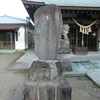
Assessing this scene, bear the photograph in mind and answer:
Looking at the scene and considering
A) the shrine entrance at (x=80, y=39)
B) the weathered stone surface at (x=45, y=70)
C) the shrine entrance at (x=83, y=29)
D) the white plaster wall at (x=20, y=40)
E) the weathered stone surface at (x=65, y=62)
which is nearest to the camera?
the weathered stone surface at (x=45, y=70)

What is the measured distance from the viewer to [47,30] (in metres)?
3.48

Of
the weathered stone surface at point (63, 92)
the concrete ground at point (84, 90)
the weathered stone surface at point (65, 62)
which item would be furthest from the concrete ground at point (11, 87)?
the weathered stone surface at point (65, 62)

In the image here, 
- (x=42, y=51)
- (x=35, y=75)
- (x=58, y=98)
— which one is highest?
(x=42, y=51)

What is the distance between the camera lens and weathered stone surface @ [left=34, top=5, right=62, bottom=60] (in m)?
3.45

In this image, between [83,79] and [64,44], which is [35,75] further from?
[64,44]

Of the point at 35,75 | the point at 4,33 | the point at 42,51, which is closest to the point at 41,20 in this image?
the point at 42,51

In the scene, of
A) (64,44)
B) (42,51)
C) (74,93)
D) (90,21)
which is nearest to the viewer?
(42,51)

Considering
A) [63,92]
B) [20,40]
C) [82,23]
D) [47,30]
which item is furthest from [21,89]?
[20,40]

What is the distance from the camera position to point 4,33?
18.8 metres

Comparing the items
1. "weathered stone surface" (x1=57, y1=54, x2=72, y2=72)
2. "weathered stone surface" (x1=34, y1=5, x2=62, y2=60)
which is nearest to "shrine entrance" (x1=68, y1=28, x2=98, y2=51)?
"weathered stone surface" (x1=57, y1=54, x2=72, y2=72)

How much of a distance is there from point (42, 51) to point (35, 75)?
0.52m

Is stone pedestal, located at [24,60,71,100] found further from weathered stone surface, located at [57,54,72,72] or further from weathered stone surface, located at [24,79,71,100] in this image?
weathered stone surface, located at [57,54,72,72]

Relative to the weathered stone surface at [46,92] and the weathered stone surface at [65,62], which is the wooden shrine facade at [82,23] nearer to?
the weathered stone surface at [65,62]

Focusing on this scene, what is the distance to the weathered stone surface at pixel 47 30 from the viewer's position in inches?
136
